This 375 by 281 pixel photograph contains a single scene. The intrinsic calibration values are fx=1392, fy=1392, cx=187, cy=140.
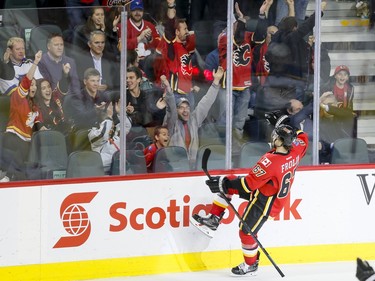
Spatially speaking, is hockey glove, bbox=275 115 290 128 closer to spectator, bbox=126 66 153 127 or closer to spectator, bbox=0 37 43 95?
spectator, bbox=126 66 153 127

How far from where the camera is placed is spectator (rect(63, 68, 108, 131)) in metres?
9.02

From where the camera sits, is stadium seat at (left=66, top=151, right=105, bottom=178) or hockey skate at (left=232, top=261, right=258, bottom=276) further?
hockey skate at (left=232, top=261, right=258, bottom=276)

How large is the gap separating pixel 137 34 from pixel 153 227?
128 centimetres

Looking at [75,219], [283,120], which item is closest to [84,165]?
[75,219]

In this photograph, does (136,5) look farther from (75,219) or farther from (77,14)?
(75,219)

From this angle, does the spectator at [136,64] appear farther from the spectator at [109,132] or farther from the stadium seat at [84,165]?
the stadium seat at [84,165]

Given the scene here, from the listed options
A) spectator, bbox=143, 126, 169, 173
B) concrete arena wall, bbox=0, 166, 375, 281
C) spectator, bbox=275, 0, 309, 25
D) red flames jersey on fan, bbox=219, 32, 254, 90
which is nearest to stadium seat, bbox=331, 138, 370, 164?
concrete arena wall, bbox=0, 166, 375, 281

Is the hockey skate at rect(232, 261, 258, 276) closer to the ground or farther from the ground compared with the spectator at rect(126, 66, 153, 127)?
closer to the ground

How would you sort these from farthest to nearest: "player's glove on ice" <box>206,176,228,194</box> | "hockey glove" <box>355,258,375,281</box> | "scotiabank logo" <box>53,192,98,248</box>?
1. "player's glove on ice" <box>206,176,228,194</box>
2. "scotiabank logo" <box>53,192,98,248</box>
3. "hockey glove" <box>355,258,375,281</box>

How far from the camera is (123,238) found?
911 cm

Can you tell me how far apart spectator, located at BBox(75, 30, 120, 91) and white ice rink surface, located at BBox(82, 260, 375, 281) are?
1286 millimetres

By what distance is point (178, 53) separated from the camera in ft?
30.9

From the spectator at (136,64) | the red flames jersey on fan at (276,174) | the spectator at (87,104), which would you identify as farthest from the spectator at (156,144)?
the red flames jersey on fan at (276,174)

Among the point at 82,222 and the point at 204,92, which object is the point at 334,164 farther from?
the point at 82,222
